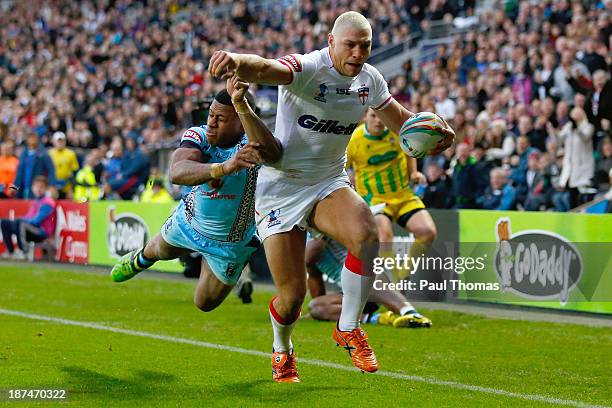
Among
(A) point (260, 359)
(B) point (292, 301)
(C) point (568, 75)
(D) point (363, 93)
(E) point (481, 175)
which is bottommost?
(A) point (260, 359)

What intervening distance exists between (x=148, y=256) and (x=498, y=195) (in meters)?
6.95

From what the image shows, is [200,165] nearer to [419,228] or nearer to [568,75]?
[419,228]

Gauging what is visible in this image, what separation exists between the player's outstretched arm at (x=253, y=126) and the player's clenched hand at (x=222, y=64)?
12.2 inches

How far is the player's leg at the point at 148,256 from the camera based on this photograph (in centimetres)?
909

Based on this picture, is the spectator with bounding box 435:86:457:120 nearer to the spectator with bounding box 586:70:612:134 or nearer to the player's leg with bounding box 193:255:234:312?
the spectator with bounding box 586:70:612:134

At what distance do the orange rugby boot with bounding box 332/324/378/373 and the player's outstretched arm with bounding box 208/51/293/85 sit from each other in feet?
5.50

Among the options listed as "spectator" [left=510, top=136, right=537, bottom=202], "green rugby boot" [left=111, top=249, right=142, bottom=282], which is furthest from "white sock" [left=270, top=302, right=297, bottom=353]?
"spectator" [left=510, top=136, right=537, bottom=202]

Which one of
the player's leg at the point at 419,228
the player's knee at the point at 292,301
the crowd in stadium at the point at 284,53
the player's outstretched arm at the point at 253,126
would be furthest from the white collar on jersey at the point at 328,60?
the player's leg at the point at 419,228

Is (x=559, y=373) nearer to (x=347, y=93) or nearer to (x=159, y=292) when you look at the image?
(x=347, y=93)

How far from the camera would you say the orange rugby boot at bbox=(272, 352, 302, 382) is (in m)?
7.51

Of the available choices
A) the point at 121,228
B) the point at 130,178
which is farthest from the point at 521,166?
the point at 130,178

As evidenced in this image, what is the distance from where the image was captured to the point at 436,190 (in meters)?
15.8

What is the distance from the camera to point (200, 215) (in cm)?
873

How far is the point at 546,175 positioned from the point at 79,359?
26.3 ft
